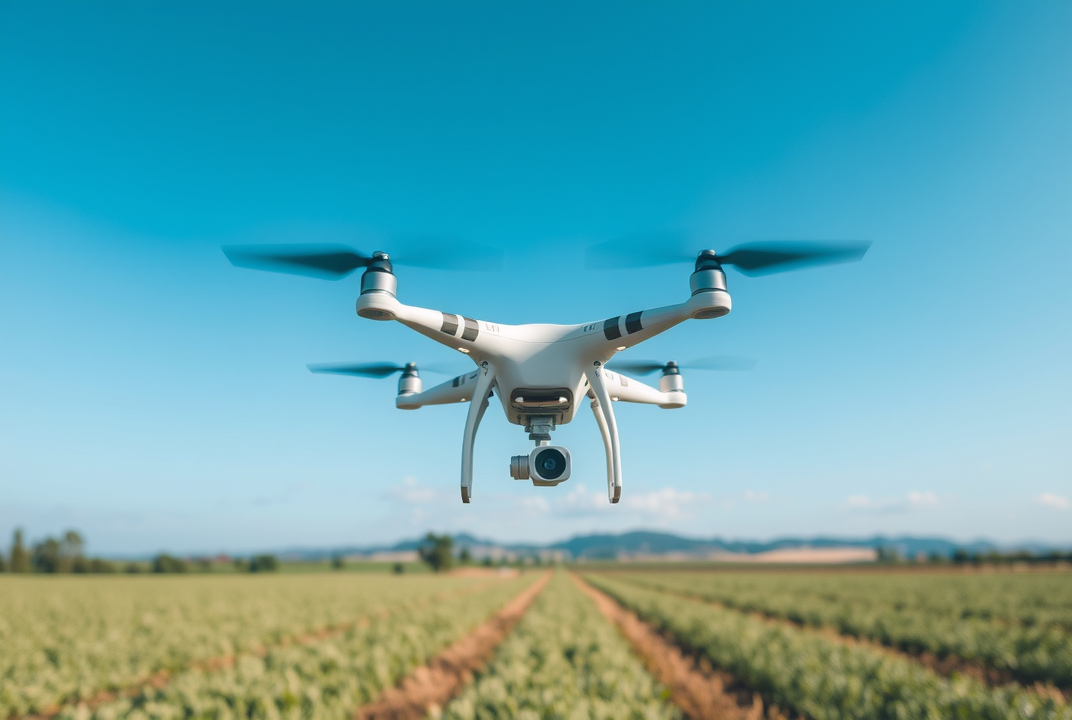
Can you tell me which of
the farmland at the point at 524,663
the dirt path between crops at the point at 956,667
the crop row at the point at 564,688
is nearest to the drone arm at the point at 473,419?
the crop row at the point at 564,688

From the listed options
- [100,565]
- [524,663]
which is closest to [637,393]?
[524,663]

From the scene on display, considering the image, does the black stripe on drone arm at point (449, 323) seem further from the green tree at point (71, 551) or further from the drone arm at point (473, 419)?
the green tree at point (71, 551)

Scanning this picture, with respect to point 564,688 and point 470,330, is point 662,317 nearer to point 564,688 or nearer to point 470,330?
point 470,330

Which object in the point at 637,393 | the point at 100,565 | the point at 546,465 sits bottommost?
the point at 100,565

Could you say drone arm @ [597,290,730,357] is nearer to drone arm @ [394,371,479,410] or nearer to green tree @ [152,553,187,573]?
drone arm @ [394,371,479,410]

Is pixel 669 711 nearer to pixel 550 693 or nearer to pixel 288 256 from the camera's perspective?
pixel 550 693

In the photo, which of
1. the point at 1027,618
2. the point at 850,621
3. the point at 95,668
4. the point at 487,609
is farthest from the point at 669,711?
the point at 1027,618

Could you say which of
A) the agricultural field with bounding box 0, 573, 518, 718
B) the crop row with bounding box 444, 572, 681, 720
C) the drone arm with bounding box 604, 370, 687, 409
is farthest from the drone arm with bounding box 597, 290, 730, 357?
the agricultural field with bounding box 0, 573, 518, 718
